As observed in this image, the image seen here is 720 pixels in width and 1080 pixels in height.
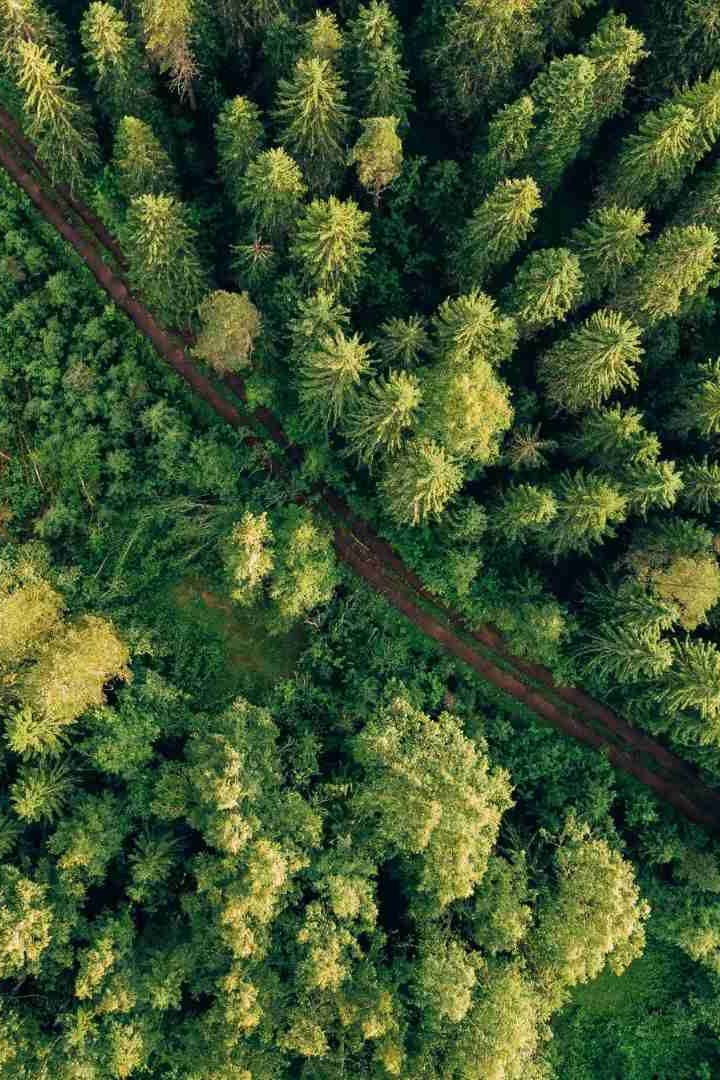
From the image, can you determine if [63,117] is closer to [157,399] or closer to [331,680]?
[157,399]

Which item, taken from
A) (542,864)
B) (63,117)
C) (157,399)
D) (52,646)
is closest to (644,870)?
(542,864)

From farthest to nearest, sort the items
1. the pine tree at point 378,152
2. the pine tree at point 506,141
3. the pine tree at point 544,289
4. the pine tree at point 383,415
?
the pine tree at point 378,152
the pine tree at point 506,141
the pine tree at point 544,289
the pine tree at point 383,415

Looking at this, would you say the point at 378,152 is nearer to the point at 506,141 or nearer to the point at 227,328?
the point at 506,141

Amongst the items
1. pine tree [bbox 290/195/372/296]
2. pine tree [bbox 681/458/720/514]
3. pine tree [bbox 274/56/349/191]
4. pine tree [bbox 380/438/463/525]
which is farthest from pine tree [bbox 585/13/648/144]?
pine tree [bbox 380/438/463/525]

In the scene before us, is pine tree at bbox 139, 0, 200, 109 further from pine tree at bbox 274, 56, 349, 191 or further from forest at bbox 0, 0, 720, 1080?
pine tree at bbox 274, 56, 349, 191

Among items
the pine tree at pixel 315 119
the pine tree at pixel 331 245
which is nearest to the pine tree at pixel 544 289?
the pine tree at pixel 331 245

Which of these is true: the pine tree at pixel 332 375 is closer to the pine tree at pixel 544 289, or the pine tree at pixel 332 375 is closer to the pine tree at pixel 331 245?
the pine tree at pixel 331 245
